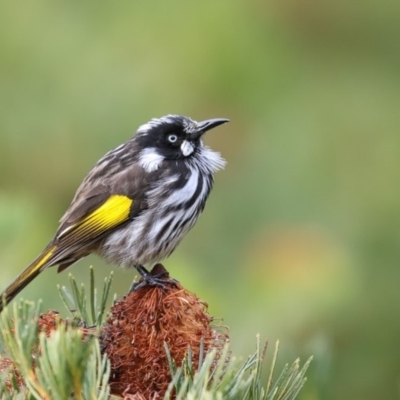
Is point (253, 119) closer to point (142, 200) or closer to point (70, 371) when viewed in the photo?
point (142, 200)

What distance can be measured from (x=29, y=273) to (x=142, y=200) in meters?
0.58

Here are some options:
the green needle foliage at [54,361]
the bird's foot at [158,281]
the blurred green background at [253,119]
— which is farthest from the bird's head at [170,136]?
the green needle foliage at [54,361]

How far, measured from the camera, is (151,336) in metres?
1.95

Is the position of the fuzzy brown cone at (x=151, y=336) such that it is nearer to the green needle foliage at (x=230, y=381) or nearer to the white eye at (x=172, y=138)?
the green needle foliage at (x=230, y=381)

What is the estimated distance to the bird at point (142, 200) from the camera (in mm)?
3176

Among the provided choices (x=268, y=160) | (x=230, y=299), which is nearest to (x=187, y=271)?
(x=230, y=299)

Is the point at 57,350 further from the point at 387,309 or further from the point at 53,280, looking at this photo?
the point at 387,309

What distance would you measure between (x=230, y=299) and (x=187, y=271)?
1.19 ft

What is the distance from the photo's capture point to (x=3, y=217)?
8.00 ft

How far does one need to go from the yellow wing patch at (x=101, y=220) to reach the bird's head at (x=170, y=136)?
10.0 inches

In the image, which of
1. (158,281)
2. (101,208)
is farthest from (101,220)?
(158,281)

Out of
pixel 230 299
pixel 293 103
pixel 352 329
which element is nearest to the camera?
pixel 230 299

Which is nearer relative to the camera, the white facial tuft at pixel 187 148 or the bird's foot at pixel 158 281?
the bird's foot at pixel 158 281

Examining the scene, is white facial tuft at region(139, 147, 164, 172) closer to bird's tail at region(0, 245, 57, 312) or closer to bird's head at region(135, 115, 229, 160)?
bird's head at region(135, 115, 229, 160)
